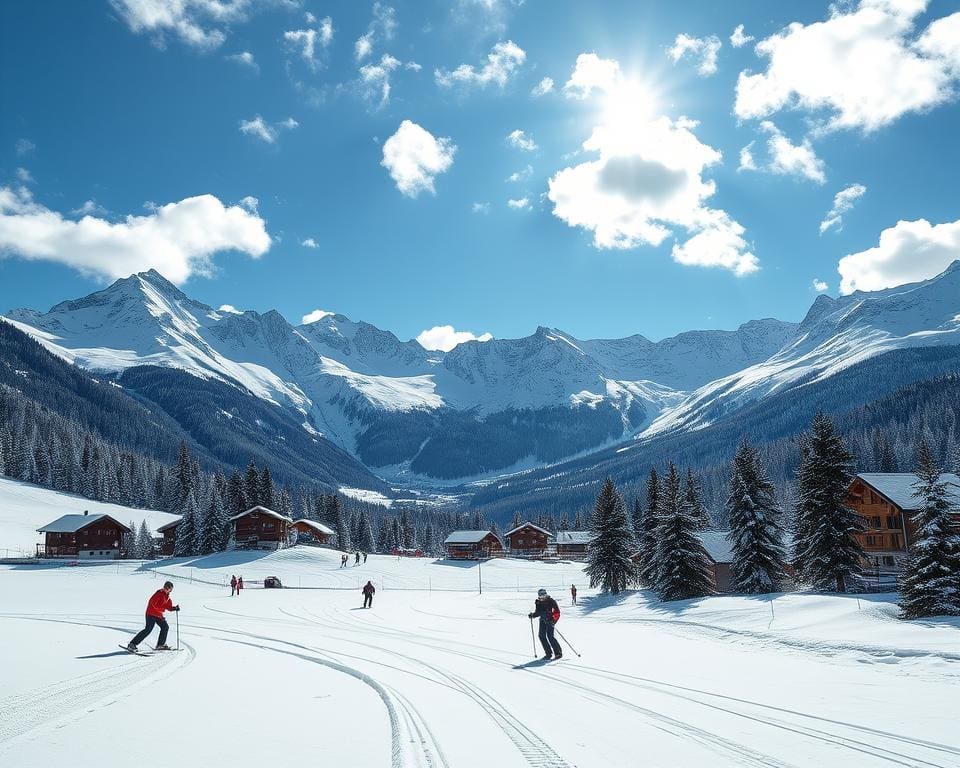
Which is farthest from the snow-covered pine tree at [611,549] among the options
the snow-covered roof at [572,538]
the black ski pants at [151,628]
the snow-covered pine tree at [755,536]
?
the snow-covered roof at [572,538]

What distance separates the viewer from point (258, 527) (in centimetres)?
9319

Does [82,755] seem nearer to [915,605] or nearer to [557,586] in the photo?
[915,605]

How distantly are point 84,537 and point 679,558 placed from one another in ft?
302

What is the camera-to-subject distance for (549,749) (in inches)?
308

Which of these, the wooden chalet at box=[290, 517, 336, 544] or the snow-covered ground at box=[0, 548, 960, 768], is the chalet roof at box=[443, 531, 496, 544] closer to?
the wooden chalet at box=[290, 517, 336, 544]

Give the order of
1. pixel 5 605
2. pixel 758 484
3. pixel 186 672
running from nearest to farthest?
pixel 186 672, pixel 5 605, pixel 758 484

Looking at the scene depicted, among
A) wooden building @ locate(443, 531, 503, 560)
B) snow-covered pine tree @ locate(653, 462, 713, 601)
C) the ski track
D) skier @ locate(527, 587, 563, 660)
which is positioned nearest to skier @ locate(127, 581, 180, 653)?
the ski track

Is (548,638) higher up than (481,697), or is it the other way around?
(481,697)

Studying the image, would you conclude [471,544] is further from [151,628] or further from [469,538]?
[151,628]

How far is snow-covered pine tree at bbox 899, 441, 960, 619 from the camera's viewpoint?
89.5 ft

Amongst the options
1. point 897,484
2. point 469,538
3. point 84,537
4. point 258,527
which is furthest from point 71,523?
point 897,484

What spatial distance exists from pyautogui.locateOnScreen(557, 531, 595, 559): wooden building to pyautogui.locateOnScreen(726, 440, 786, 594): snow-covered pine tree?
77245 millimetres

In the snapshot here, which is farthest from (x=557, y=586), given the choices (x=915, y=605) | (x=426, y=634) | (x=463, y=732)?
(x=463, y=732)

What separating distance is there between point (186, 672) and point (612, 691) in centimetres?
836
